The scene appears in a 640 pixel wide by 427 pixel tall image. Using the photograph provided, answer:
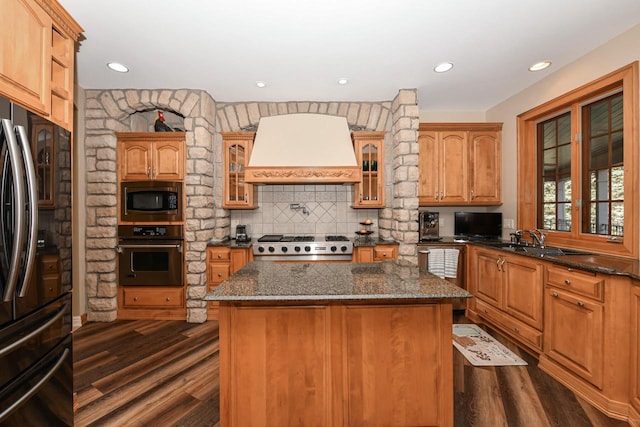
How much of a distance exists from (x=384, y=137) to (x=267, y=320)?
9.90 feet

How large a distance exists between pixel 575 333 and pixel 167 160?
14.0 ft

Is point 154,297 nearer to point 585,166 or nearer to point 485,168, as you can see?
point 485,168

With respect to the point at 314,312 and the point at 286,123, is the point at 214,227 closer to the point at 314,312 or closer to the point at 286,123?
the point at 286,123

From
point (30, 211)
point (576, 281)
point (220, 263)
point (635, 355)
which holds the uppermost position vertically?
point (30, 211)

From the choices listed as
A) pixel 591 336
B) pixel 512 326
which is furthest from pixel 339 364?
pixel 512 326

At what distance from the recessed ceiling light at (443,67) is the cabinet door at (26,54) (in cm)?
308

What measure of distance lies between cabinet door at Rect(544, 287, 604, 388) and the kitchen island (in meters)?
1.24

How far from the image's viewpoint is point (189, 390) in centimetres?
208

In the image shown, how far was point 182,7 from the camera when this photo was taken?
2002mm

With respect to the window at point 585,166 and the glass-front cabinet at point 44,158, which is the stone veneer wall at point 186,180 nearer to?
the window at point 585,166

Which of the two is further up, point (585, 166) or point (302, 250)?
point (585, 166)

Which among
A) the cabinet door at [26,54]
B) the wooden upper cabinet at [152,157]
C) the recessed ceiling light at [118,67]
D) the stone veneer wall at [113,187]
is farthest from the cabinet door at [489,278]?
the recessed ceiling light at [118,67]

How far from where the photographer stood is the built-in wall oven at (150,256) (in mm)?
3367

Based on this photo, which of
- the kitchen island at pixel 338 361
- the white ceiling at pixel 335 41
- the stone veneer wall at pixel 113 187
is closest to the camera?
the kitchen island at pixel 338 361
